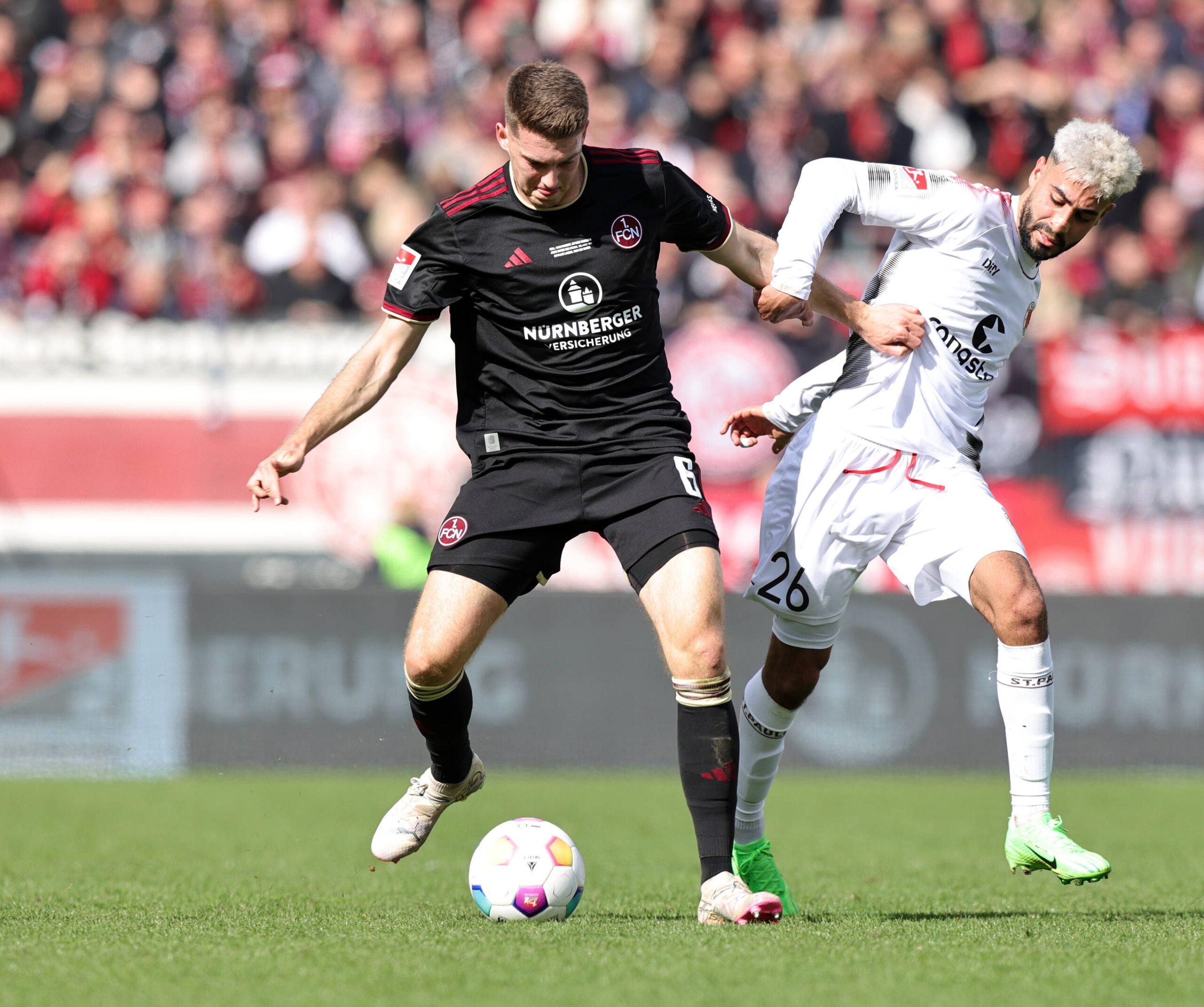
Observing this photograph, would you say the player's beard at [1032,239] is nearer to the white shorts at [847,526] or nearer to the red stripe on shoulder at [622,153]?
the white shorts at [847,526]

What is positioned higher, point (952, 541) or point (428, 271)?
point (428, 271)

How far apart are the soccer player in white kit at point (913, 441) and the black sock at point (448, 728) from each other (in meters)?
1.08

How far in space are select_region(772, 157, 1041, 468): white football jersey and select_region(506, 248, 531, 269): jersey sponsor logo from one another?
0.88m

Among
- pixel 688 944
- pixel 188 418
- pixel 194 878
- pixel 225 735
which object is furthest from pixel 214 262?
pixel 688 944

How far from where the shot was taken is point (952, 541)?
5.96m

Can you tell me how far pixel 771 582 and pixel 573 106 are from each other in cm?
196

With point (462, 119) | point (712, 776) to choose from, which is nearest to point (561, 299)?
point (712, 776)

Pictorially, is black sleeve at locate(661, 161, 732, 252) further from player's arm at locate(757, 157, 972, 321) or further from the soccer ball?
the soccer ball

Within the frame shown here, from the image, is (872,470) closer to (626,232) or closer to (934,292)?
(934,292)

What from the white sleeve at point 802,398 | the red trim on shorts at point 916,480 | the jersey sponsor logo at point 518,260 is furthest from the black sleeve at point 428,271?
the red trim on shorts at point 916,480

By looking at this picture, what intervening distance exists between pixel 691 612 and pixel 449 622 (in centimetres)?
86

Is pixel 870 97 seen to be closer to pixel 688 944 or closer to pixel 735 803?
pixel 735 803

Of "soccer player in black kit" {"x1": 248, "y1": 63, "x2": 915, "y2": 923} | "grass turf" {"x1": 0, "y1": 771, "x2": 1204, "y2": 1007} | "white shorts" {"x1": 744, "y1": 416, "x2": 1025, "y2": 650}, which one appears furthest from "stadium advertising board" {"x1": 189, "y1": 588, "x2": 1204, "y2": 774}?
"soccer player in black kit" {"x1": 248, "y1": 63, "x2": 915, "y2": 923}

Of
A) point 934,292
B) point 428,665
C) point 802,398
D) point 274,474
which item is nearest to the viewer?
point 274,474
